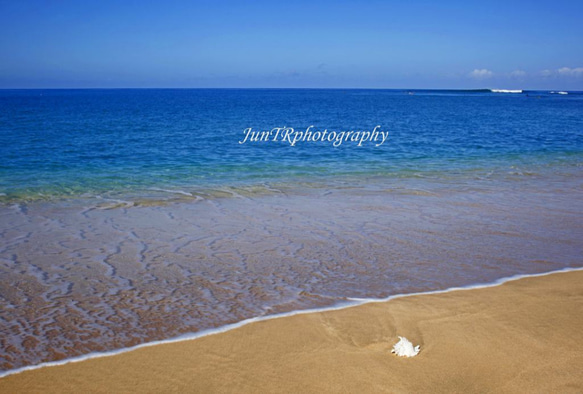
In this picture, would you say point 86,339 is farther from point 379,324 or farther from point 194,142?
point 194,142

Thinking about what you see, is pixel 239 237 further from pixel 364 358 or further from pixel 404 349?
pixel 404 349

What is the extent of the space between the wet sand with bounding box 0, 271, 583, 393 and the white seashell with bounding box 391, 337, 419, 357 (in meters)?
0.05

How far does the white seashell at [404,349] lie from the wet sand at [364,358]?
5 centimetres

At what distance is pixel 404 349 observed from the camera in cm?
394

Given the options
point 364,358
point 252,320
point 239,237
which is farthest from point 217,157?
point 364,358

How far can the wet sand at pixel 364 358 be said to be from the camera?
11.7ft

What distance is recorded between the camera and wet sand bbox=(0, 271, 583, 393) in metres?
3.57

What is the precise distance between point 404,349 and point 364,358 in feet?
1.12

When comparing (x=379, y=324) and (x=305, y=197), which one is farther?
(x=305, y=197)

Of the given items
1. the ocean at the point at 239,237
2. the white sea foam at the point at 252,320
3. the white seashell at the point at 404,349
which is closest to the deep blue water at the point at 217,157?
the ocean at the point at 239,237

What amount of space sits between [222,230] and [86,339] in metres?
4.03

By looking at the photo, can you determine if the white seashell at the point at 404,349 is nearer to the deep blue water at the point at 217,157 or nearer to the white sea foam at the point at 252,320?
the white sea foam at the point at 252,320

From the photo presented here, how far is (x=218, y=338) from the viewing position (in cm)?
432

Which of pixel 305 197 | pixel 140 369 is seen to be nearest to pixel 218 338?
pixel 140 369
